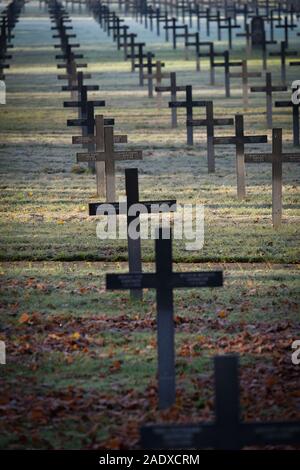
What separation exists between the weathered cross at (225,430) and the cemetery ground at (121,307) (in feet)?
6.85

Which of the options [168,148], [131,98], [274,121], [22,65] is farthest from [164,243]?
[22,65]

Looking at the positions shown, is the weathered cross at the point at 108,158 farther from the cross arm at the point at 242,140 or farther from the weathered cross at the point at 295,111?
the weathered cross at the point at 295,111

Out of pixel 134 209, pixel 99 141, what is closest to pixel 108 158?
pixel 99 141

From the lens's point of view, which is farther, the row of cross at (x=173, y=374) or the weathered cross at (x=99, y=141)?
the weathered cross at (x=99, y=141)

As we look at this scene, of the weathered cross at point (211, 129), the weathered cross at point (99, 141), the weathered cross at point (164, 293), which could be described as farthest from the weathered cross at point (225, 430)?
the weathered cross at point (211, 129)

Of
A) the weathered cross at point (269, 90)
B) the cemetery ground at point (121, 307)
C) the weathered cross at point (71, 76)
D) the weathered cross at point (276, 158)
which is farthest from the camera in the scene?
the weathered cross at point (71, 76)

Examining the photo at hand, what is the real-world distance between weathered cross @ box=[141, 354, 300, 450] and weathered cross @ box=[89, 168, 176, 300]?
5.46 meters

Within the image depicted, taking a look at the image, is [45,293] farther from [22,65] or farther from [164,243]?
[22,65]

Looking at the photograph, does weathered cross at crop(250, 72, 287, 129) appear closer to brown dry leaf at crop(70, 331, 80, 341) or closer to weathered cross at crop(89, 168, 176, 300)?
weathered cross at crop(89, 168, 176, 300)

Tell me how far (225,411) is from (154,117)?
2895 cm

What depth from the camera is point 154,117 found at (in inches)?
1438

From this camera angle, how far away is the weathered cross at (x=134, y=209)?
13438 millimetres

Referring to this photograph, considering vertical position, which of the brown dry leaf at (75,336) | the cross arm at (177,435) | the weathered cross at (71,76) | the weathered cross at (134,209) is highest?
the weathered cross at (71,76)

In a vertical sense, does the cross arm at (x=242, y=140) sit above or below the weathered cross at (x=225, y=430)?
above
